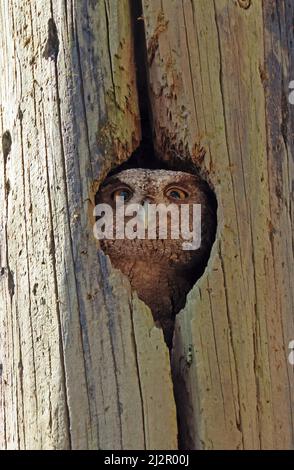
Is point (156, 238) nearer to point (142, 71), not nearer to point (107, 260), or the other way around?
point (107, 260)

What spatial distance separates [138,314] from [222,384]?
335 millimetres

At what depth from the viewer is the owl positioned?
3604 millimetres

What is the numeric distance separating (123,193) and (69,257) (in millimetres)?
346

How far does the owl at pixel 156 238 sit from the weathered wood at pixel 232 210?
0.33ft

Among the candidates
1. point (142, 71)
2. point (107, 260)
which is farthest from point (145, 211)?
point (142, 71)

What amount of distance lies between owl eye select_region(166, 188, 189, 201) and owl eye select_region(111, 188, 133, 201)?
128 mm

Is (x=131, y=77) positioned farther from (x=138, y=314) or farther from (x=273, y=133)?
(x=138, y=314)

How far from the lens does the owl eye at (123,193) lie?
3.61 m

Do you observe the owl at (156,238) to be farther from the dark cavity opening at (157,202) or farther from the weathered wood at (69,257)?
the weathered wood at (69,257)

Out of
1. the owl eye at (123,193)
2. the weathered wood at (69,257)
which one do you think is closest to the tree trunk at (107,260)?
the weathered wood at (69,257)

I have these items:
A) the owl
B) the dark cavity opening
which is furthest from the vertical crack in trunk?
the owl

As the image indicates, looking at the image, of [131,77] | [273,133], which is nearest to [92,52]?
[131,77]

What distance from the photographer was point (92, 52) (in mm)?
3545

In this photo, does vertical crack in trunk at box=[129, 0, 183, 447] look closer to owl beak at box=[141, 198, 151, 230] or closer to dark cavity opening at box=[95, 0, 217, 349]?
dark cavity opening at box=[95, 0, 217, 349]
